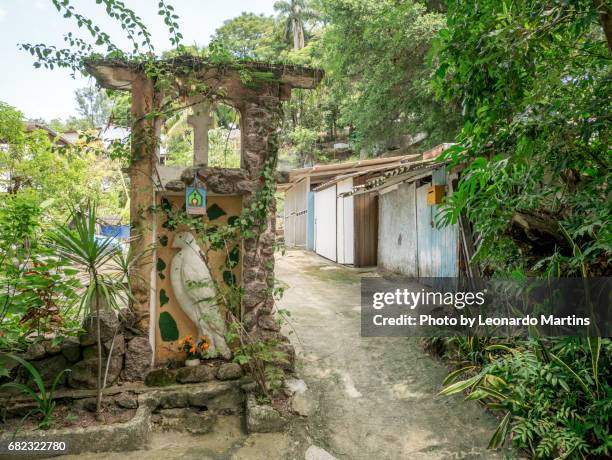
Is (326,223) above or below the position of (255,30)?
below

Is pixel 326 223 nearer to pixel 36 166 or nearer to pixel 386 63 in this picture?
pixel 386 63

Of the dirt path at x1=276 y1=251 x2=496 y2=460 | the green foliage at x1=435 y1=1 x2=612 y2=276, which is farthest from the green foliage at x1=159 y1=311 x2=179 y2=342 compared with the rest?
the green foliage at x1=435 y1=1 x2=612 y2=276

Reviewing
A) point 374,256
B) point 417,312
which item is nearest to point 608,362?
point 417,312

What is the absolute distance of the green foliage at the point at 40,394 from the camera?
365 centimetres

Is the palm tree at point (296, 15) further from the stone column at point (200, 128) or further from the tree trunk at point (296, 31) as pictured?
the stone column at point (200, 128)

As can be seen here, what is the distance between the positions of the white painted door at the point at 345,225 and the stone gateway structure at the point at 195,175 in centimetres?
697

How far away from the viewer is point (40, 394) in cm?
393

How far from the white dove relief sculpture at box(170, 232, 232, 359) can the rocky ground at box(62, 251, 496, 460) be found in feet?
2.91

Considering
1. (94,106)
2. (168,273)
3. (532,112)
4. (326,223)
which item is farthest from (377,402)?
(94,106)

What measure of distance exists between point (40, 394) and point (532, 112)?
472 cm

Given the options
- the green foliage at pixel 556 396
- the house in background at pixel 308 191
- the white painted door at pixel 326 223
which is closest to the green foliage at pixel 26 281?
the green foliage at pixel 556 396

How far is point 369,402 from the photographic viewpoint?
4367 mm

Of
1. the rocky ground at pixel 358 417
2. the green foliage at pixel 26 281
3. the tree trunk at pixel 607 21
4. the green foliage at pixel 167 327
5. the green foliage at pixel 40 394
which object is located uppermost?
the tree trunk at pixel 607 21

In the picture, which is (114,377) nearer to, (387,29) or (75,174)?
(75,174)
